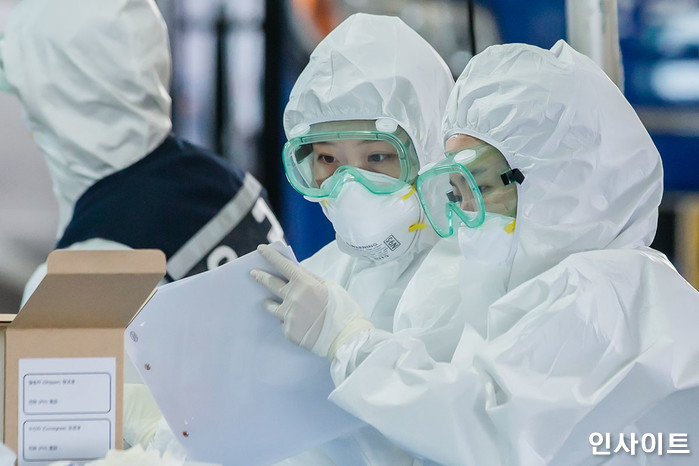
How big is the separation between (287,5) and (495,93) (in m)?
2.25

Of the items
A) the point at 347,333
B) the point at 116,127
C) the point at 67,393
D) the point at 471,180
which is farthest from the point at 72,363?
the point at 116,127

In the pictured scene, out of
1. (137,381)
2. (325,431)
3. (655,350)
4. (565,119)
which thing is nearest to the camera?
(655,350)

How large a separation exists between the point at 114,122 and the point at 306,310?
131cm

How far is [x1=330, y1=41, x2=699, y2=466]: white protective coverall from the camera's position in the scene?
151 cm

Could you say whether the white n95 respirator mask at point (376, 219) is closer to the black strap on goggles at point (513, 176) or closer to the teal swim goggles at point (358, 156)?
the teal swim goggles at point (358, 156)

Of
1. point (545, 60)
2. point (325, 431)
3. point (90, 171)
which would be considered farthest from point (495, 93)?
point (90, 171)

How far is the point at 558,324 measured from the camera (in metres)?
1.52

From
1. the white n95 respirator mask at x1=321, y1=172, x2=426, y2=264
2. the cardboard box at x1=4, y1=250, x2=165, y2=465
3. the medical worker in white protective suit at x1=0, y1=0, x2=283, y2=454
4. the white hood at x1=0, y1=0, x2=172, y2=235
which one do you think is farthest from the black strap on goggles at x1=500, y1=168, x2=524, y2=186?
the white hood at x1=0, y1=0, x2=172, y2=235

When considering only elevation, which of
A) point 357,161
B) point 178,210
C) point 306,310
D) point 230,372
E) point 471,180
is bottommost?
point 178,210

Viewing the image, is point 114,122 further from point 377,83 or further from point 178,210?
point 377,83

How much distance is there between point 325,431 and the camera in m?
1.76

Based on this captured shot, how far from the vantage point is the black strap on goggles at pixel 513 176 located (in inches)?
64.9

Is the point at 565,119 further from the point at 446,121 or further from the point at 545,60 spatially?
the point at 446,121

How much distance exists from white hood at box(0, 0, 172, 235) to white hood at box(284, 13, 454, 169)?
2.47 feet
